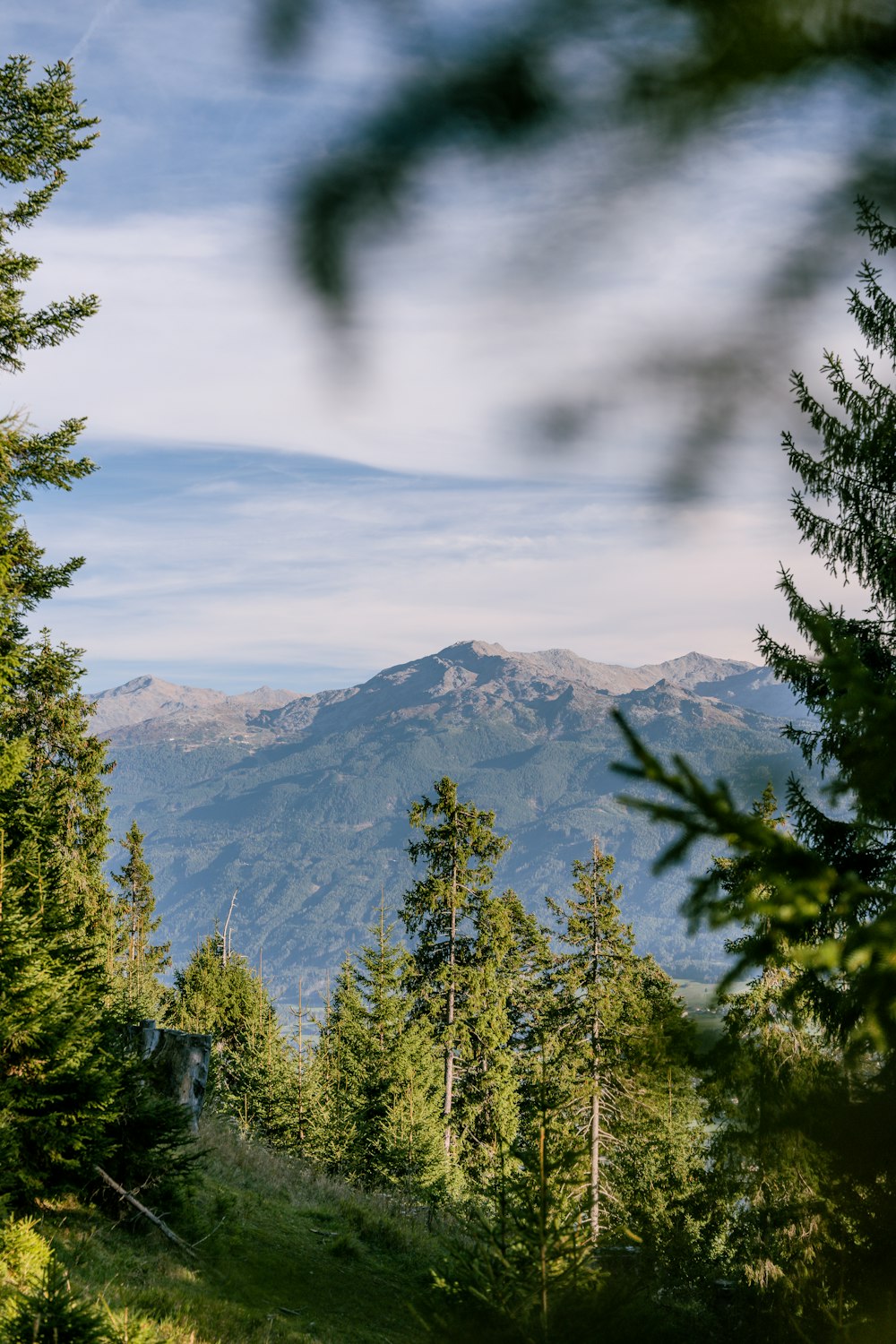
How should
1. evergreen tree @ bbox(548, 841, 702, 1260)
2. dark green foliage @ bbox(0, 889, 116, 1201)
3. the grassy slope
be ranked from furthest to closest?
evergreen tree @ bbox(548, 841, 702, 1260) < dark green foliage @ bbox(0, 889, 116, 1201) < the grassy slope

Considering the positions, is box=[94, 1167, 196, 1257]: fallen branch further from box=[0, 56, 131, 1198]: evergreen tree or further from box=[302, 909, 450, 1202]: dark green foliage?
box=[302, 909, 450, 1202]: dark green foliage

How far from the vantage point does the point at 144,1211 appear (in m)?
11.7

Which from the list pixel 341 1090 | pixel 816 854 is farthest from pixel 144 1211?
pixel 341 1090

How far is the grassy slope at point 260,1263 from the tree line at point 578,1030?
956mm

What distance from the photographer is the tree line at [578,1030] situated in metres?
1.42

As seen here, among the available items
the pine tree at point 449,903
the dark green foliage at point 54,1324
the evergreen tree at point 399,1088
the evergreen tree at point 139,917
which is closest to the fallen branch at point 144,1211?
the dark green foliage at point 54,1324

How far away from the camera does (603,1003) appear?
2478 centimetres

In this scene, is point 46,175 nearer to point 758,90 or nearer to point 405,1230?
point 758,90

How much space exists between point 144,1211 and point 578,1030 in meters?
15.9

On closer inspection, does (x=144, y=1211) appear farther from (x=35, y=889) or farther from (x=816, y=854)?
(x=816, y=854)

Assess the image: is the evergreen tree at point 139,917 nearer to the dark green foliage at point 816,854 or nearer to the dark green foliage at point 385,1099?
the dark green foliage at point 385,1099

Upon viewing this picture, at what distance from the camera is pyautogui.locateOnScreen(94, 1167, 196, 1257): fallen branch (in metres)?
11.5

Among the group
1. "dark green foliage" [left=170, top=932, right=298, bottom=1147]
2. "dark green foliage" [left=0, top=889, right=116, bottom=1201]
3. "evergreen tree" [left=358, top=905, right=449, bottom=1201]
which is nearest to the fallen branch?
"dark green foliage" [left=0, top=889, right=116, bottom=1201]

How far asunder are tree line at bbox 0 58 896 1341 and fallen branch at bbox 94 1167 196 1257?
26 cm
